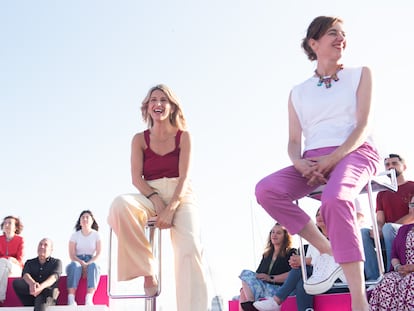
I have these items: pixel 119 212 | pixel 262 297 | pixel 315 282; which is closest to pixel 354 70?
pixel 315 282

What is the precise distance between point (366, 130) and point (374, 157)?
0.46 ft

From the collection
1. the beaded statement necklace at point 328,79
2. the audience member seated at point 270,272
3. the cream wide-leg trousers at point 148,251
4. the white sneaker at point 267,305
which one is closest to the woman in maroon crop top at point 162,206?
the cream wide-leg trousers at point 148,251

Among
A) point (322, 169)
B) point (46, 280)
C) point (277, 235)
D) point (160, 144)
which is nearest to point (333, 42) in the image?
point (322, 169)

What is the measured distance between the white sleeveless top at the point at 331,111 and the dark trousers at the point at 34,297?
12.7 feet

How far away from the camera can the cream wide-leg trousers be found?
2.75 m

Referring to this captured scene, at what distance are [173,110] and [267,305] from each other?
1894 millimetres

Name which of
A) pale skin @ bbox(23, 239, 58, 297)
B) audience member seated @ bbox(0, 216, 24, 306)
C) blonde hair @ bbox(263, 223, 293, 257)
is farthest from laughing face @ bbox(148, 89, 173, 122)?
audience member seated @ bbox(0, 216, 24, 306)

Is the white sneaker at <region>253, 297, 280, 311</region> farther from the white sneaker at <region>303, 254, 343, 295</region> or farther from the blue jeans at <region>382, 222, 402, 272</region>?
the white sneaker at <region>303, 254, 343, 295</region>

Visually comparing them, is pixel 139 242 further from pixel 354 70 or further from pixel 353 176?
pixel 354 70

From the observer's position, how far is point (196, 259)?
280 cm

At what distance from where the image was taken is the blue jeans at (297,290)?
13.4 feet

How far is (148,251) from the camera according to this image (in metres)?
2.81

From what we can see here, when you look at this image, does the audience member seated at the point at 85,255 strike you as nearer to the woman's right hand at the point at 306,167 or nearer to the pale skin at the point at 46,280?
the pale skin at the point at 46,280

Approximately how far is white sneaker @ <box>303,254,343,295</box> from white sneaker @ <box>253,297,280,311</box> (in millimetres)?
1326
